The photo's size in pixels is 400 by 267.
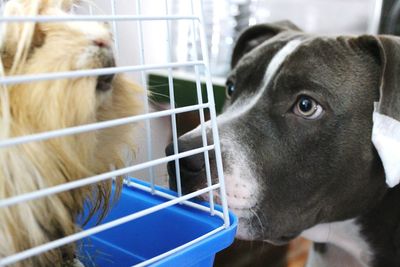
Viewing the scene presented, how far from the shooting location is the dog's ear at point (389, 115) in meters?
0.88

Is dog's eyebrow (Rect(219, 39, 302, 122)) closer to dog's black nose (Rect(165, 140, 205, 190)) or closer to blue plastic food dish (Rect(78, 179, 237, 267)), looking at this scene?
dog's black nose (Rect(165, 140, 205, 190))

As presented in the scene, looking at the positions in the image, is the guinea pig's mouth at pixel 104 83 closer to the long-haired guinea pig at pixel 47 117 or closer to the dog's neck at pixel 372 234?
the long-haired guinea pig at pixel 47 117

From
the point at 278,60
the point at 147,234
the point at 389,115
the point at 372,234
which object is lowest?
the point at 372,234

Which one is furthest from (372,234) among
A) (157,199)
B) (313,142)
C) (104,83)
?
(104,83)

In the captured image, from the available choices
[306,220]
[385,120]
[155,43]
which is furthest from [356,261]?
[155,43]

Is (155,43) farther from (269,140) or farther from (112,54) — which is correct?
(112,54)

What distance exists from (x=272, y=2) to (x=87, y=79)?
6.84 feet

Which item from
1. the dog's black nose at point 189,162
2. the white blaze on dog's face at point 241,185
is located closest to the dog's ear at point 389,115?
the white blaze on dog's face at point 241,185

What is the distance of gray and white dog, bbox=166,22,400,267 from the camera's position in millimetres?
900

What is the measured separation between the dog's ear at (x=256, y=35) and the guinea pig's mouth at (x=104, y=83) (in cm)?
82

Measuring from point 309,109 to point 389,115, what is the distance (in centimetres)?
16

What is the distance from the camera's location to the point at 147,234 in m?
0.79

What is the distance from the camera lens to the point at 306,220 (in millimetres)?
981

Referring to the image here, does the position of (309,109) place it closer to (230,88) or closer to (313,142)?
(313,142)
